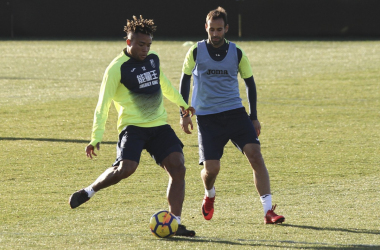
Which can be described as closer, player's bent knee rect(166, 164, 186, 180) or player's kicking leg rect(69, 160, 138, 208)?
player's kicking leg rect(69, 160, 138, 208)

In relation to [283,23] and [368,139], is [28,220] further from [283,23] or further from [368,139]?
[283,23]

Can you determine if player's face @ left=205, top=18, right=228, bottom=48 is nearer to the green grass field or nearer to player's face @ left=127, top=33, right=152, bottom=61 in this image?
player's face @ left=127, top=33, right=152, bottom=61

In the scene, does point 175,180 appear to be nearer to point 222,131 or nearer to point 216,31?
point 222,131

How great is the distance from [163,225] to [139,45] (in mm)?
1697

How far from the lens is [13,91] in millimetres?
Result: 18312

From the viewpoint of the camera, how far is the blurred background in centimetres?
3688

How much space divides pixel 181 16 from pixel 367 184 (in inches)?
1205

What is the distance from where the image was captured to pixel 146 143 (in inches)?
266

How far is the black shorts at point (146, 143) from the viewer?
657 centimetres

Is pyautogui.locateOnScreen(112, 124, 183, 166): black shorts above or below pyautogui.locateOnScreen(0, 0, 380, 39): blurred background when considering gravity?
above

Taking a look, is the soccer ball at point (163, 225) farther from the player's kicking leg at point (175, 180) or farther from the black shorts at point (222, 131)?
the black shorts at point (222, 131)

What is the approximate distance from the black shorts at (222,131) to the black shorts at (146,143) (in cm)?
57

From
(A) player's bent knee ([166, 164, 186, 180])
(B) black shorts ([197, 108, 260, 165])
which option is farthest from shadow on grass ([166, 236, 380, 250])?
(B) black shorts ([197, 108, 260, 165])

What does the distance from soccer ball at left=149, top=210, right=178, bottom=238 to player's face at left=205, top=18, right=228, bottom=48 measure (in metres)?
1.89
